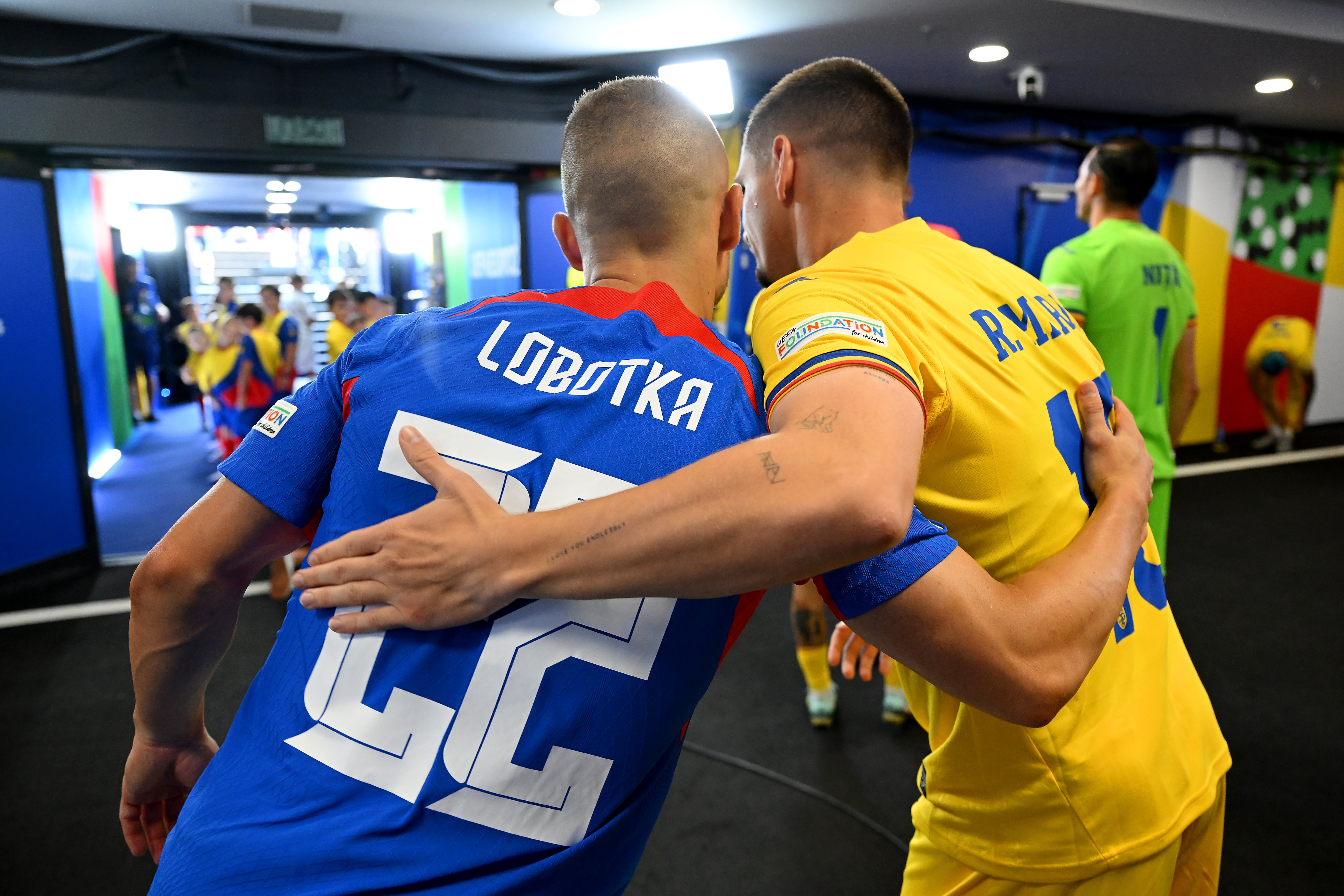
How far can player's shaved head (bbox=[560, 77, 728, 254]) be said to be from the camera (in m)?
0.97

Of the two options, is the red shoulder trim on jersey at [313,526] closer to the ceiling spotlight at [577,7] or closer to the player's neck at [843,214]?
the player's neck at [843,214]

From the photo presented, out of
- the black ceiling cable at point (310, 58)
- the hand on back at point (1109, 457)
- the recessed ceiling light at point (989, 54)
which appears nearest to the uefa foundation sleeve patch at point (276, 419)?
the hand on back at point (1109, 457)

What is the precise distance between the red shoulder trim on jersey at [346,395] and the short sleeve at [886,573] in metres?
0.50

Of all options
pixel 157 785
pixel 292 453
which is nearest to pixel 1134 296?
pixel 292 453

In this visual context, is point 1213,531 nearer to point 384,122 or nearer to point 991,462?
point 991,462

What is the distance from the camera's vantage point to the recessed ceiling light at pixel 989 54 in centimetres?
493

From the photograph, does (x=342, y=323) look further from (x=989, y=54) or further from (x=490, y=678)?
(x=490, y=678)

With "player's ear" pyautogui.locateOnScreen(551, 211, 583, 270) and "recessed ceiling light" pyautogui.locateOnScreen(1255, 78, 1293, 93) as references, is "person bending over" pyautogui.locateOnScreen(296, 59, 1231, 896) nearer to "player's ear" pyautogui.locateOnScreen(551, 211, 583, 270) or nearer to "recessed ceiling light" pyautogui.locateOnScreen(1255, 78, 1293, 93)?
"player's ear" pyautogui.locateOnScreen(551, 211, 583, 270)

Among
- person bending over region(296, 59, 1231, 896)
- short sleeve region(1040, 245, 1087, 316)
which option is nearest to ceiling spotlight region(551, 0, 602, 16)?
short sleeve region(1040, 245, 1087, 316)

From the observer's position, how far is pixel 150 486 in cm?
680

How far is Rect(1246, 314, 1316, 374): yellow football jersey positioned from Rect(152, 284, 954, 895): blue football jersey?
27.5 feet

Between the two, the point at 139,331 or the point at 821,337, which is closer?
the point at 821,337

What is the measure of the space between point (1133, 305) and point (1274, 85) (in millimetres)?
5336

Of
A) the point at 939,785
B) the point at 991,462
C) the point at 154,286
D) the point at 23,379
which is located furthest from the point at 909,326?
the point at 154,286
